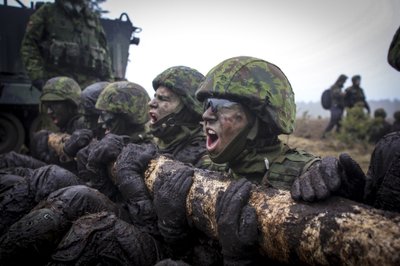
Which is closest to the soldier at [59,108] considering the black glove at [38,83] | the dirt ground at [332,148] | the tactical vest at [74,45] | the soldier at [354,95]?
the black glove at [38,83]

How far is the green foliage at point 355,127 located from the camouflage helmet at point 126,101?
9015mm

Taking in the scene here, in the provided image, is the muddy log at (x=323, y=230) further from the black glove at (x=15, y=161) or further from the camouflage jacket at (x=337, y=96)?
the camouflage jacket at (x=337, y=96)

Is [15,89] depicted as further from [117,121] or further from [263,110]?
[263,110]

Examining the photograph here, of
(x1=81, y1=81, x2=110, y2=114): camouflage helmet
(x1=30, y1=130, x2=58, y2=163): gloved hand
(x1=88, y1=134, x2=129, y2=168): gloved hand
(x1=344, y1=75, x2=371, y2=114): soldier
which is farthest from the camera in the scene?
(x1=344, y1=75, x2=371, y2=114): soldier

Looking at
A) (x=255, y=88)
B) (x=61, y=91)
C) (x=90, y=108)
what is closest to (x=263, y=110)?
(x=255, y=88)

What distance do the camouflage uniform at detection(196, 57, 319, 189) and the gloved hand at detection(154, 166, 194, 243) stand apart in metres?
0.43

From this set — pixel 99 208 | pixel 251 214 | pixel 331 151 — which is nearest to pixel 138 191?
pixel 99 208

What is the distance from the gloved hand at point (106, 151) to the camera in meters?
3.35

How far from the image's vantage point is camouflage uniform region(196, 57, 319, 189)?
7.52 ft

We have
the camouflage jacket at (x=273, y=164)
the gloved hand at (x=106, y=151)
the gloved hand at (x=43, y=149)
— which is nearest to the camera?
the camouflage jacket at (x=273, y=164)

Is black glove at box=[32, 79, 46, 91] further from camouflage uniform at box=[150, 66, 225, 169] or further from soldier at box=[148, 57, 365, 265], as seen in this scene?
soldier at box=[148, 57, 365, 265]

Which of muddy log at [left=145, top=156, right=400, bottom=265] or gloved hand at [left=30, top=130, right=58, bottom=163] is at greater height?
muddy log at [left=145, top=156, right=400, bottom=265]

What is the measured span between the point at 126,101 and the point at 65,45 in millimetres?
3428

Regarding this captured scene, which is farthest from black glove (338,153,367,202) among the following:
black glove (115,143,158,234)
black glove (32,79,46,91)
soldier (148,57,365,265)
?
black glove (32,79,46,91)
